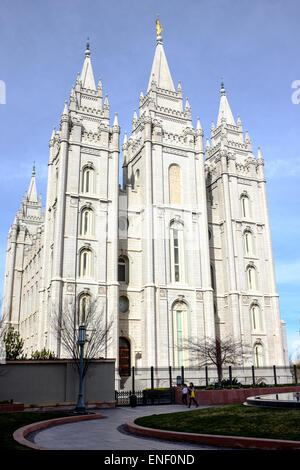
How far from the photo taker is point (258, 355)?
4209 cm

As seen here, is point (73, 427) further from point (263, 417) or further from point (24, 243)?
point (24, 243)

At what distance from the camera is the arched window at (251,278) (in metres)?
44.5

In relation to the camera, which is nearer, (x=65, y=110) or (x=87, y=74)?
(x=65, y=110)

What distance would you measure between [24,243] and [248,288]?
108ft

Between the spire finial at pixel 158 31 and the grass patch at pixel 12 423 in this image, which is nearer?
the grass patch at pixel 12 423

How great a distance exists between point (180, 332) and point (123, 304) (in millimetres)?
5464

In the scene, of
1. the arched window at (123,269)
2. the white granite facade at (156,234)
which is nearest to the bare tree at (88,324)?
the white granite facade at (156,234)

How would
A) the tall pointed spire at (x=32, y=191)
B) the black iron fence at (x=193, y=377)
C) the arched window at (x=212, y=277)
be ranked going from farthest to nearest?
1. the tall pointed spire at (x=32, y=191)
2. the arched window at (x=212, y=277)
3. the black iron fence at (x=193, y=377)

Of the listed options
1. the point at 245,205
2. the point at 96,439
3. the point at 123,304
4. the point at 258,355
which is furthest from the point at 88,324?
the point at 96,439

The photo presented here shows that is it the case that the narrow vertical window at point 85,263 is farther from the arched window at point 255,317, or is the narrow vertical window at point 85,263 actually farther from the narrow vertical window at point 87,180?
the arched window at point 255,317

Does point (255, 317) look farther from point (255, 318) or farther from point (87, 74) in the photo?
point (87, 74)

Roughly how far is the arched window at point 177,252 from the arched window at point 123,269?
13.3ft
